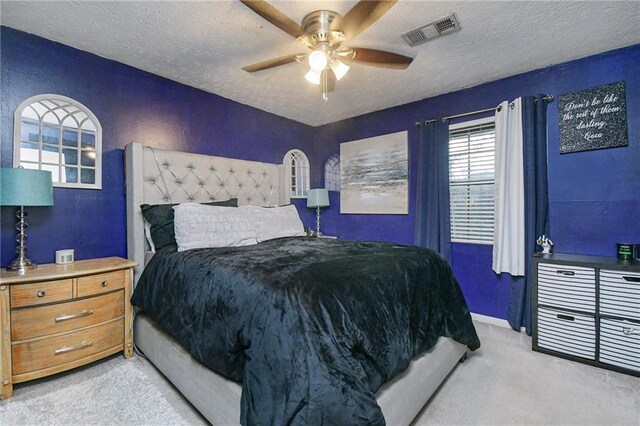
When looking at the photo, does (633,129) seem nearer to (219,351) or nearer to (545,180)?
(545,180)

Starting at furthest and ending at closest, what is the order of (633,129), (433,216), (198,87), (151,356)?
(433,216) < (198,87) < (633,129) < (151,356)

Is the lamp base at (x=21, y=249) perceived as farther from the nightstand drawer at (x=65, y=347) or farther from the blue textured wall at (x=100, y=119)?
the nightstand drawer at (x=65, y=347)

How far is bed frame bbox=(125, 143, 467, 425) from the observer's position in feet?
4.74

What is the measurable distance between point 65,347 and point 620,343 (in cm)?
390

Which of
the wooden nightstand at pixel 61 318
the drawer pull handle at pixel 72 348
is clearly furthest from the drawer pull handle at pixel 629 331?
the drawer pull handle at pixel 72 348

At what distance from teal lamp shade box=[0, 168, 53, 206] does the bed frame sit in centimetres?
66

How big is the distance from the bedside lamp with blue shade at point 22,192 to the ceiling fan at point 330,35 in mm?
1629

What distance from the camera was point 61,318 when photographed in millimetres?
1926

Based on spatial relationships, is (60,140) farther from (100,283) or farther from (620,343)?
(620,343)

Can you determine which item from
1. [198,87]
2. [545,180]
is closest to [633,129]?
[545,180]

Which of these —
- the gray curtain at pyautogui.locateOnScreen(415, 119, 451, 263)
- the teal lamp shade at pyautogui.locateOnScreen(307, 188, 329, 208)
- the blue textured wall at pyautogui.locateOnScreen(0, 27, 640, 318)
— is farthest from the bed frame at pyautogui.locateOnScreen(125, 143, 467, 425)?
the gray curtain at pyautogui.locateOnScreen(415, 119, 451, 263)

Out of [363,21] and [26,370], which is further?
[26,370]

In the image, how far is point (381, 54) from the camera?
2.01 meters

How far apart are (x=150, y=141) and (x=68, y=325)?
171cm
